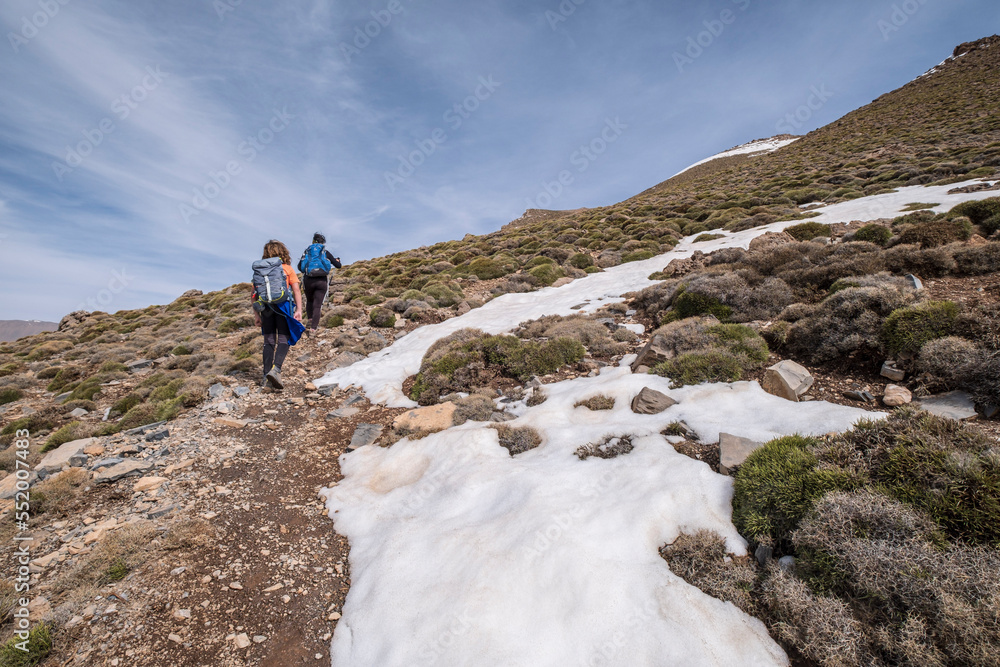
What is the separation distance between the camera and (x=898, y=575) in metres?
2.52

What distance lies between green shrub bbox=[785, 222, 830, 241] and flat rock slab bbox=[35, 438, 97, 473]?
1974 centimetres

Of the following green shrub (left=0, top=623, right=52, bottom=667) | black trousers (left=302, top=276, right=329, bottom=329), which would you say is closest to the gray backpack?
black trousers (left=302, top=276, right=329, bottom=329)

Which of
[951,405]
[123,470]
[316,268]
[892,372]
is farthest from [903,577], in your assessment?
[316,268]

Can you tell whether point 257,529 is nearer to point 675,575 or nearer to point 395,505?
point 395,505

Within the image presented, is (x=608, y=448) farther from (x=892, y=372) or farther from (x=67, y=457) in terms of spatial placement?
(x=67, y=457)

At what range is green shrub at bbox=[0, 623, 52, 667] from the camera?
10.6 feet

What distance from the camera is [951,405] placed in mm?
4254

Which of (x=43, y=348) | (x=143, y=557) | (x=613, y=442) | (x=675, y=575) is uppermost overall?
(x=43, y=348)

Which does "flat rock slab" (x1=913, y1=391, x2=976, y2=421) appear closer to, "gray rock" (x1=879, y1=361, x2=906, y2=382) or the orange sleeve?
"gray rock" (x1=879, y1=361, x2=906, y2=382)

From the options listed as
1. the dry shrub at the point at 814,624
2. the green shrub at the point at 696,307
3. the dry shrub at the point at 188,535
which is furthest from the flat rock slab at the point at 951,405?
the dry shrub at the point at 188,535

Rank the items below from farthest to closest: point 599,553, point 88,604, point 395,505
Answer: point 395,505
point 88,604
point 599,553

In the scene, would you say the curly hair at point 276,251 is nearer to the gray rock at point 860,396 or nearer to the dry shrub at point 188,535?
the dry shrub at point 188,535

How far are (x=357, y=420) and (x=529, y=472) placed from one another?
4.68 meters

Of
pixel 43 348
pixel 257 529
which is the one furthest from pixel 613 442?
pixel 43 348
